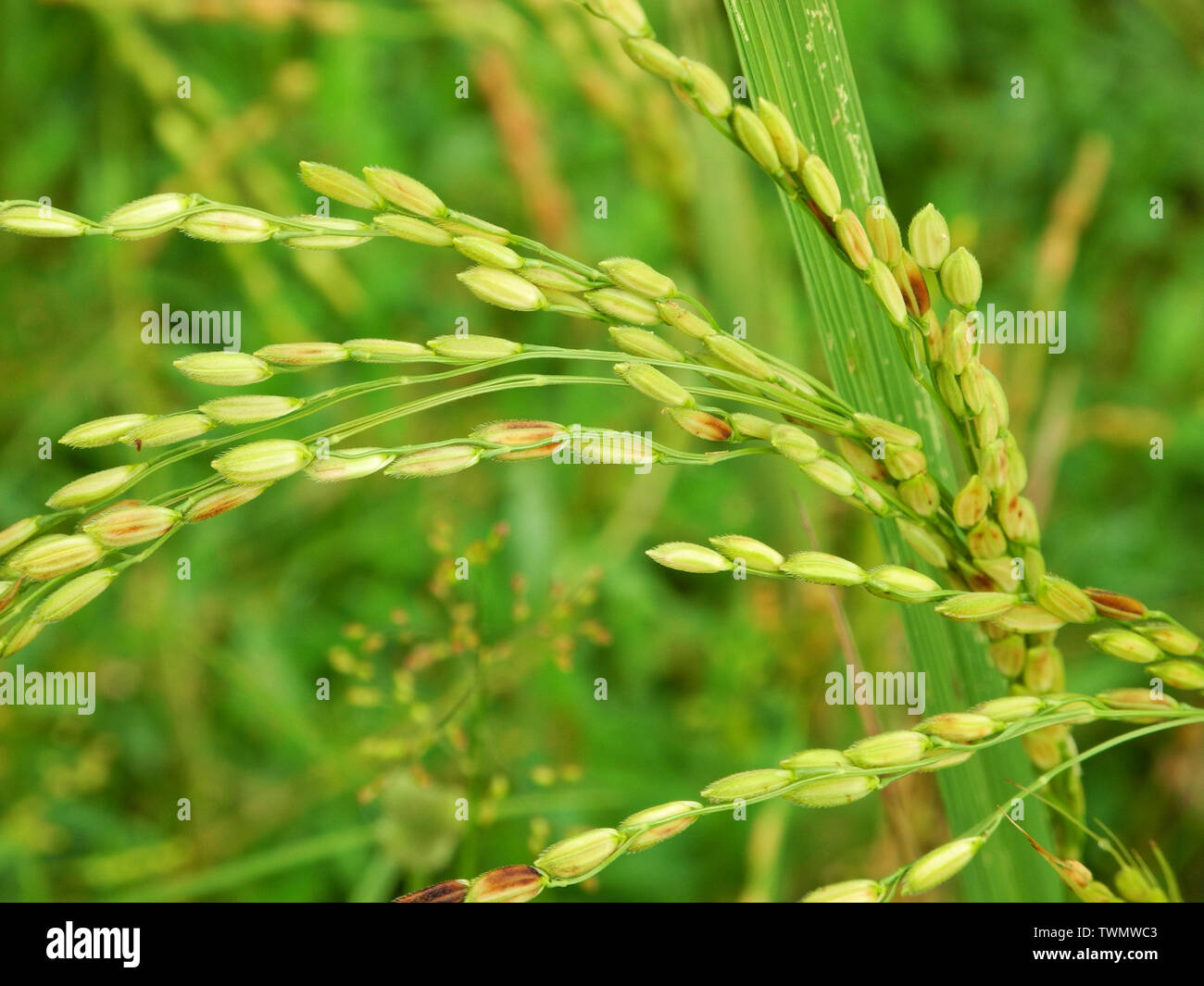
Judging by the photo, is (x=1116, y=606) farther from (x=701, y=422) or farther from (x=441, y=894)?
(x=441, y=894)

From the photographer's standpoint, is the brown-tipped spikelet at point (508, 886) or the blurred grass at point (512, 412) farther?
the blurred grass at point (512, 412)

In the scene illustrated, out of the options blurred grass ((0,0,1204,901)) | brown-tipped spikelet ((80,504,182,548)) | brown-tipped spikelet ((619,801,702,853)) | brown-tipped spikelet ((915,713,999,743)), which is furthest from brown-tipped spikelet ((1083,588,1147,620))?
blurred grass ((0,0,1204,901))

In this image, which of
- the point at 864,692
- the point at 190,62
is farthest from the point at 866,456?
the point at 190,62

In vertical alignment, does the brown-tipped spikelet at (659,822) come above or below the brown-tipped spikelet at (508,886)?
above

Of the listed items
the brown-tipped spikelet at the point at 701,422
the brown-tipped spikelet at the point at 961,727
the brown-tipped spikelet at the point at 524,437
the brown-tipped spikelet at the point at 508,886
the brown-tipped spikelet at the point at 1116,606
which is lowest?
the brown-tipped spikelet at the point at 508,886

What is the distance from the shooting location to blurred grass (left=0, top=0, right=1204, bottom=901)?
1008 mm

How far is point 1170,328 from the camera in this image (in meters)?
1.12

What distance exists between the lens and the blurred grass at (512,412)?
101 centimetres

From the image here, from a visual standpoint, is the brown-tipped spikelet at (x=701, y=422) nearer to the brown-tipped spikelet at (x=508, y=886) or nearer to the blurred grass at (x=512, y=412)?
the brown-tipped spikelet at (x=508, y=886)

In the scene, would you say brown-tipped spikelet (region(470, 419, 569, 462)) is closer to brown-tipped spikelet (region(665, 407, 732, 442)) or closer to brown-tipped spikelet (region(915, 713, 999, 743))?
brown-tipped spikelet (region(665, 407, 732, 442))

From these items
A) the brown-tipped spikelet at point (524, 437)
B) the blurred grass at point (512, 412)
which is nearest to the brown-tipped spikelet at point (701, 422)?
the brown-tipped spikelet at point (524, 437)

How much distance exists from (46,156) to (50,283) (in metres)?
0.15
